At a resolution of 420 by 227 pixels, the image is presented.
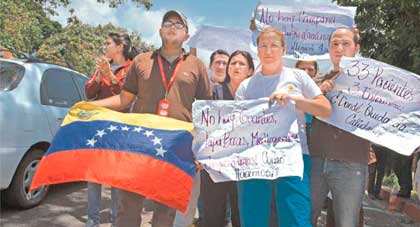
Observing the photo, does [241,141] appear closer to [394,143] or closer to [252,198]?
[252,198]

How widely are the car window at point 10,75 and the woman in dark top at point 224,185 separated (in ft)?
7.92

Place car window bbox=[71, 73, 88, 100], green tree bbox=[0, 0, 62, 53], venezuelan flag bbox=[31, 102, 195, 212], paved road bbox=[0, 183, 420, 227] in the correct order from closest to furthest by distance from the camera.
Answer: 1. venezuelan flag bbox=[31, 102, 195, 212]
2. paved road bbox=[0, 183, 420, 227]
3. car window bbox=[71, 73, 88, 100]
4. green tree bbox=[0, 0, 62, 53]

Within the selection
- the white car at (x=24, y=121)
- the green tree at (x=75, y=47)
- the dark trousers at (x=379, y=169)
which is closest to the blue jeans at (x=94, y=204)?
the white car at (x=24, y=121)

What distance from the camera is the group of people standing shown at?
2.73m

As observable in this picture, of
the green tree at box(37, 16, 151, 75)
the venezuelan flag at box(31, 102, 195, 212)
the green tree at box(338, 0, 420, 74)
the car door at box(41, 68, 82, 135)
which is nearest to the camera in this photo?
the venezuelan flag at box(31, 102, 195, 212)

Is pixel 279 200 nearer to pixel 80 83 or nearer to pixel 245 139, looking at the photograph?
pixel 245 139

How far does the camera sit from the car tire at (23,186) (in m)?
4.84

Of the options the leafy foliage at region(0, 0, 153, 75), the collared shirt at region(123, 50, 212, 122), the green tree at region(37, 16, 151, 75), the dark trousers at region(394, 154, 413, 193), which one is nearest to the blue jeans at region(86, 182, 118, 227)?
the collared shirt at region(123, 50, 212, 122)

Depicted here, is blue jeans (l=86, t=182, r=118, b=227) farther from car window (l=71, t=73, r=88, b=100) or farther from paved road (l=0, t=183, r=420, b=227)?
car window (l=71, t=73, r=88, b=100)

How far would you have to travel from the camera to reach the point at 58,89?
5785 mm

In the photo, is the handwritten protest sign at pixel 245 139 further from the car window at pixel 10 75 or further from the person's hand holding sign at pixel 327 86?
the car window at pixel 10 75

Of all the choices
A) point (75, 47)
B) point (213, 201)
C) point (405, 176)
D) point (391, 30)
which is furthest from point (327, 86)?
point (75, 47)

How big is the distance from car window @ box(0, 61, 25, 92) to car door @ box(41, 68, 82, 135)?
348 millimetres

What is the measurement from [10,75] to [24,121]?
574mm
